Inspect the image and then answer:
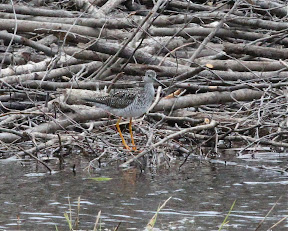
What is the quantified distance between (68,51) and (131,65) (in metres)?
1.08

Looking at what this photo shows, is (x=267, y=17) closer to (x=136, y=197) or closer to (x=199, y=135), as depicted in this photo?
(x=199, y=135)

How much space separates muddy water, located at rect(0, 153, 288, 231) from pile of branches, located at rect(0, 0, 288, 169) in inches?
16.5

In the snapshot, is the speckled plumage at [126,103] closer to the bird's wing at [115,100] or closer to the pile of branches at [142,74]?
the bird's wing at [115,100]

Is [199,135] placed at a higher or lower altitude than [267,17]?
lower

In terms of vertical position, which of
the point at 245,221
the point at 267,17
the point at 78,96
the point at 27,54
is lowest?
the point at 245,221

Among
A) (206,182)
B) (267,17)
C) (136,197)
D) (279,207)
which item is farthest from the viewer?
(267,17)

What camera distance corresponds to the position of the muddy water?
17.2 ft

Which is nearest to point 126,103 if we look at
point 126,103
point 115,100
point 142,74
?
point 126,103

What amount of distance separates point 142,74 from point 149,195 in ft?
11.8

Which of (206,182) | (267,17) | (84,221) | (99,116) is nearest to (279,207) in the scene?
(206,182)

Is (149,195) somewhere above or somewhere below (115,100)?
below

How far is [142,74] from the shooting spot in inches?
373

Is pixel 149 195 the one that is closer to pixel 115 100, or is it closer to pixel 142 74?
pixel 115 100

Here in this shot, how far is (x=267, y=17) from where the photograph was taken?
11438 mm
